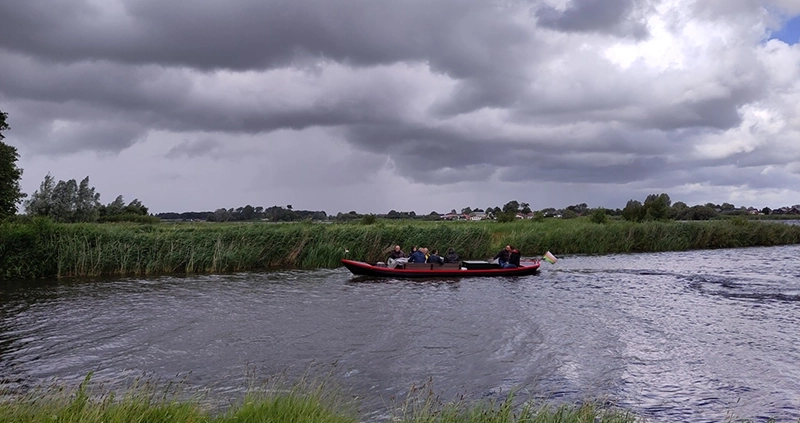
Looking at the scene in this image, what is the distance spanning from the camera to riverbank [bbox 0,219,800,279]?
85.0 feet

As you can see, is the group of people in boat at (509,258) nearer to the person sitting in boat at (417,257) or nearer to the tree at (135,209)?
the person sitting in boat at (417,257)

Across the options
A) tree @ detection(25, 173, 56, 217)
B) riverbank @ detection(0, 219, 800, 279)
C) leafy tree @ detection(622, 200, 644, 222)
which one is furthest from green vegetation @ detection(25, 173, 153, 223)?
leafy tree @ detection(622, 200, 644, 222)

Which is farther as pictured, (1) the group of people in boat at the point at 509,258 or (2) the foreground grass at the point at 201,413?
(1) the group of people in boat at the point at 509,258

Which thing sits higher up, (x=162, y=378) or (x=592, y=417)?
(x=592, y=417)

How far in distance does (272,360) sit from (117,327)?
19.8 feet

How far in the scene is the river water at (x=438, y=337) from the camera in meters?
11.2

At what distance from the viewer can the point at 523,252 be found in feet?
130

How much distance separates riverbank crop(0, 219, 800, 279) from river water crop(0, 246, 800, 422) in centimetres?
210

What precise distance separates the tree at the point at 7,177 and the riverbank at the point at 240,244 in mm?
832

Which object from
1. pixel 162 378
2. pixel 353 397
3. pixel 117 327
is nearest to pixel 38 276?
pixel 117 327

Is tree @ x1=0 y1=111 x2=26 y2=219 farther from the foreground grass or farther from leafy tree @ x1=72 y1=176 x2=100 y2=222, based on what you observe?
leafy tree @ x1=72 y1=176 x2=100 y2=222

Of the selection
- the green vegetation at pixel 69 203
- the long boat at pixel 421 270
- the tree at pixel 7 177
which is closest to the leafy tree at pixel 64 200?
the green vegetation at pixel 69 203

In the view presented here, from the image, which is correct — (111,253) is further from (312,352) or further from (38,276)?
(312,352)

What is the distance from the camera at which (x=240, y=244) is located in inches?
1195
